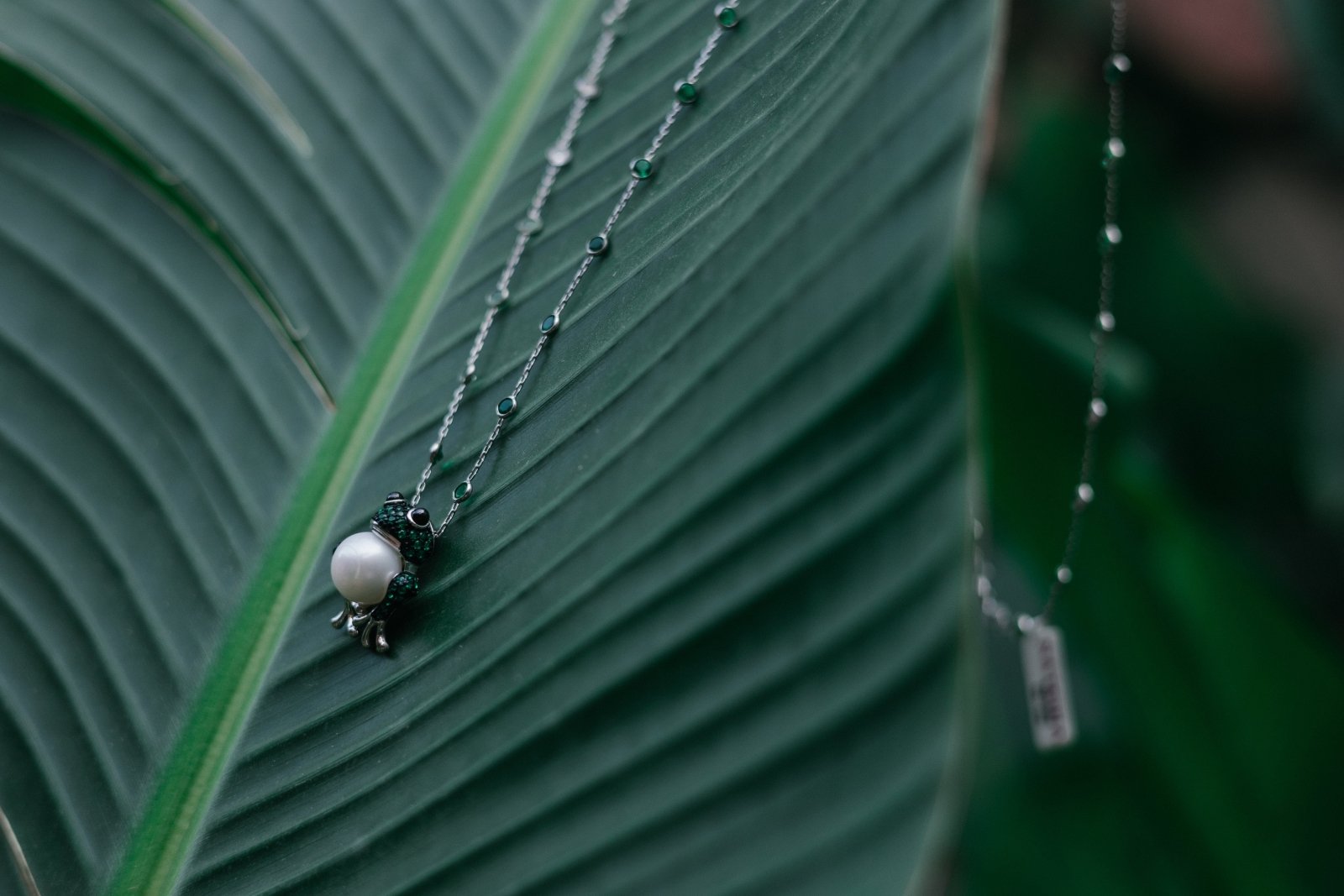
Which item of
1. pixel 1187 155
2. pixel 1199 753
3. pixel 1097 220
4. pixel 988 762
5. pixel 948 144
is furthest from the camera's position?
pixel 1187 155

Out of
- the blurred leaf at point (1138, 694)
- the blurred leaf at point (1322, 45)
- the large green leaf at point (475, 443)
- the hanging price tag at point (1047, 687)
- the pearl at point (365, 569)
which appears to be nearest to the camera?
the large green leaf at point (475, 443)

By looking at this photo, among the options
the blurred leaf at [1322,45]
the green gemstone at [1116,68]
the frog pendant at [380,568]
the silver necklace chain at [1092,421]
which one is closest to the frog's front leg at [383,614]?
the frog pendant at [380,568]

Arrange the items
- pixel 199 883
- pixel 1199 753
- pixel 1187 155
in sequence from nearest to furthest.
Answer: pixel 199 883, pixel 1199 753, pixel 1187 155

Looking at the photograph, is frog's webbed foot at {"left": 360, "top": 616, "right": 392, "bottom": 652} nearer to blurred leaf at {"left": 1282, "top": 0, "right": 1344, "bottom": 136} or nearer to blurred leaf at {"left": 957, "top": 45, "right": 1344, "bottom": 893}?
blurred leaf at {"left": 957, "top": 45, "right": 1344, "bottom": 893}

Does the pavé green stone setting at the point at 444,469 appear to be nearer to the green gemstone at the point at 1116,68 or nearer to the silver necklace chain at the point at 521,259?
the silver necklace chain at the point at 521,259

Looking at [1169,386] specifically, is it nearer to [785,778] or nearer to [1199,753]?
[1199,753]

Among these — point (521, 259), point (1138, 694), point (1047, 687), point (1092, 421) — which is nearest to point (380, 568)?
point (521, 259)

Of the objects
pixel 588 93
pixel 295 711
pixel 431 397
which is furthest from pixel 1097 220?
pixel 295 711
